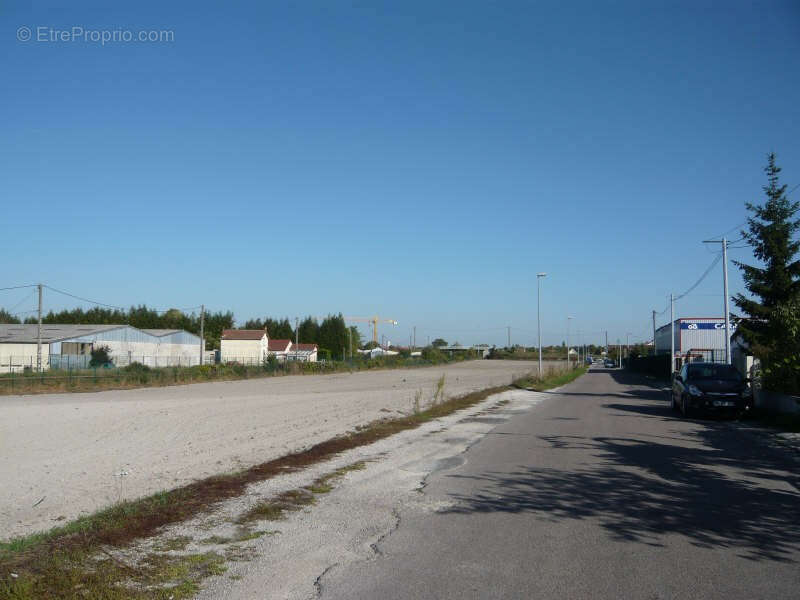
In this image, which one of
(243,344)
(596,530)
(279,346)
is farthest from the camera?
(279,346)

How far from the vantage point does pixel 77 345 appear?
207 feet

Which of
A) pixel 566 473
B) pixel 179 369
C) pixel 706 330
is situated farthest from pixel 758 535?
pixel 706 330

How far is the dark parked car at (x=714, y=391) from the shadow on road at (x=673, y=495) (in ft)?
22.2

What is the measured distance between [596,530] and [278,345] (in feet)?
366

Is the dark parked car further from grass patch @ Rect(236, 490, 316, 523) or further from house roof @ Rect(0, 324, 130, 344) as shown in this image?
house roof @ Rect(0, 324, 130, 344)

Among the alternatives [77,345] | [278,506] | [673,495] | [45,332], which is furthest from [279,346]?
[673,495]

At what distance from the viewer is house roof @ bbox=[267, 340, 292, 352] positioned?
115188mm

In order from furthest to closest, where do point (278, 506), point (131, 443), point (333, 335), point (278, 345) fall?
point (333, 335), point (278, 345), point (131, 443), point (278, 506)

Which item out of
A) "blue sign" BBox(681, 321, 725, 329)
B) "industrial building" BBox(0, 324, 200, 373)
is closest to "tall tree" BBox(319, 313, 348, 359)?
"industrial building" BBox(0, 324, 200, 373)

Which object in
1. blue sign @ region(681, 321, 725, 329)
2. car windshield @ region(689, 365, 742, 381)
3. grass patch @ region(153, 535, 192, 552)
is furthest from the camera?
blue sign @ region(681, 321, 725, 329)

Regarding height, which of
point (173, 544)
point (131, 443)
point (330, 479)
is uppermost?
point (173, 544)

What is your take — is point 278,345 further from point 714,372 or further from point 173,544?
point 173,544

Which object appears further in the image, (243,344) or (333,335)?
(333,335)

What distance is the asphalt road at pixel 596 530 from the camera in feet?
18.7
